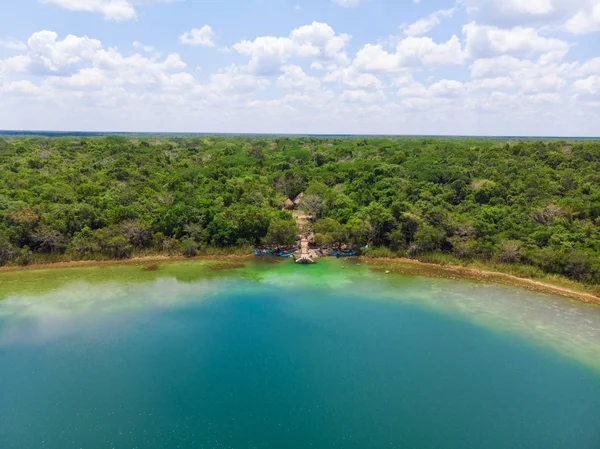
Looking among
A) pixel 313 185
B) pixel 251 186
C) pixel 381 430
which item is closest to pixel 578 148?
pixel 313 185

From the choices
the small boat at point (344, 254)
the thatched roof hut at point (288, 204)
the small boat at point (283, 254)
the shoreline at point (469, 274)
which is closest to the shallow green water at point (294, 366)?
the shoreline at point (469, 274)

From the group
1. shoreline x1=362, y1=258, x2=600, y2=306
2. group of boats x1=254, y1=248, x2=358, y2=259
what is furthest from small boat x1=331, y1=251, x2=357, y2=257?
shoreline x1=362, y1=258, x2=600, y2=306

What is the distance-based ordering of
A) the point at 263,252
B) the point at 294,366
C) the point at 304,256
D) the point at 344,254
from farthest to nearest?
the point at 263,252 < the point at 344,254 < the point at 304,256 < the point at 294,366

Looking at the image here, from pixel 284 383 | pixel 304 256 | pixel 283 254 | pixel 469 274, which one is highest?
pixel 304 256

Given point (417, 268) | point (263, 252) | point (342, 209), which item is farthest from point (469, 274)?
point (263, 252)

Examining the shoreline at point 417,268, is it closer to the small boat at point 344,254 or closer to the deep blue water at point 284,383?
the small boat at point 344,254

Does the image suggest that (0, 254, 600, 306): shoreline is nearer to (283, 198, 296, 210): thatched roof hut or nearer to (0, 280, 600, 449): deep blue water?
(0, 280, 600, 449): deep blue water

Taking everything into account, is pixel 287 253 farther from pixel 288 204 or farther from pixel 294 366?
pixel 294 366
